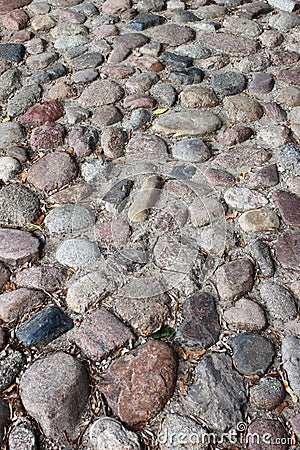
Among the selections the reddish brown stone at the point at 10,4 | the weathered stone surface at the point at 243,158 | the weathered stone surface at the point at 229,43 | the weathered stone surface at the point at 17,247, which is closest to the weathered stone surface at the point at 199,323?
the weathered stone surface at the point at 17,247

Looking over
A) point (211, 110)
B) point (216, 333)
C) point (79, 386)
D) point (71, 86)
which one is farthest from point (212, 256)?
point (71, 86)

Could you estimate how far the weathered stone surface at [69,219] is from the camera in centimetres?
239

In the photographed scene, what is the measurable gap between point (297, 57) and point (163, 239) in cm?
177

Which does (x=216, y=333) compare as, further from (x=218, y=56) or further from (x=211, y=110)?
(x=218, y=56)

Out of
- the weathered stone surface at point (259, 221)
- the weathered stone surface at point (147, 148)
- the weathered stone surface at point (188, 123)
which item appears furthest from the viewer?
the weathered stone surface at point (188, 123)

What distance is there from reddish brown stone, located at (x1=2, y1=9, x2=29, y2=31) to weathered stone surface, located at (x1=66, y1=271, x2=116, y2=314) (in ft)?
7.58

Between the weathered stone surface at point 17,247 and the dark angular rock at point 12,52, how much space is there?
153cm

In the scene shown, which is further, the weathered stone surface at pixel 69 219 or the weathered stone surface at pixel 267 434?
the weathered stone surface at pixel 69 219

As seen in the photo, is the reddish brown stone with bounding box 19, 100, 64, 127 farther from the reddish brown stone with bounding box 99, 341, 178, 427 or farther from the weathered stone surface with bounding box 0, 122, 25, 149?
the reddish brown stone with bounding box 99, 341, 178, 427

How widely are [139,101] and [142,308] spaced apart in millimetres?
1406

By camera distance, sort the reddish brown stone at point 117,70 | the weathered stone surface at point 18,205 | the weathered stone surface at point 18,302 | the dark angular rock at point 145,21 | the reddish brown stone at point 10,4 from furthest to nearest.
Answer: the reddish brown stone at point 10,4
the dark angular rock at point 145,21
the reddish brown stone at point 117,70
the weathered stone surface at point 18,205
the weathered stone surface at point 18,302

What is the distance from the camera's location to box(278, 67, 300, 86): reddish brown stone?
3.18 m

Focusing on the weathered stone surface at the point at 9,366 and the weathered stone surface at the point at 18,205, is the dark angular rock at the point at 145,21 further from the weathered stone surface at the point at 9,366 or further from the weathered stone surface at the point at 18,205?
the weathered stone surface at the point at 9,366

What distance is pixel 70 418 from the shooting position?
1.72 meters
